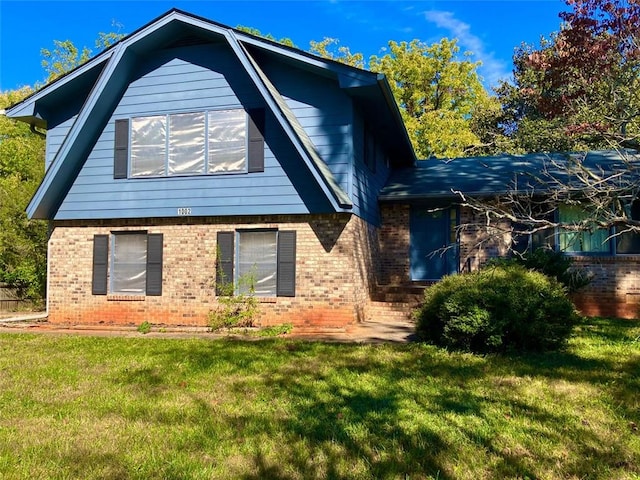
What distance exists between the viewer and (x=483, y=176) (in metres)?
14.7

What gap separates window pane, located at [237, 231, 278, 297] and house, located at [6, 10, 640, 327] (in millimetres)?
32

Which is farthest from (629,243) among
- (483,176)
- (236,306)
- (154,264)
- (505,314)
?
(154,264)

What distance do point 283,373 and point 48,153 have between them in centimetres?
950

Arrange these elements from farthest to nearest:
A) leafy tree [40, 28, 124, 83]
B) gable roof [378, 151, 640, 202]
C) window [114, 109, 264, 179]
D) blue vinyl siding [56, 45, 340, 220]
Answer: leafy tree [40, 28, 124, 83] < gable roof [378, 151, 640, 202] < window [114, 109, 264, 179] < blue vinyl siding [56, 45, 340, 220]

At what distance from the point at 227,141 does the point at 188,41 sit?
102 inches

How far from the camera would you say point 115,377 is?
6.53m

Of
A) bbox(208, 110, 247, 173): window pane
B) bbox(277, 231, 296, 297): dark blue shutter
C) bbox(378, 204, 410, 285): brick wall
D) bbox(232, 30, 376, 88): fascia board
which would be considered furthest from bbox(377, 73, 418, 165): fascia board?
bbox(277, 231, 296, 297): dark blue shutter

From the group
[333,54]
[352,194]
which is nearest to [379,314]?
[352,194]

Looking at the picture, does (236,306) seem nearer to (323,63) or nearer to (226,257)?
(226,257)

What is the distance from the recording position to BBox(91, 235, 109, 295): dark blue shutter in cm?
1212

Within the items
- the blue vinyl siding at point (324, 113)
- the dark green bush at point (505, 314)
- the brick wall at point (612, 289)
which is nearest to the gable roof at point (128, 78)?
the blue vinyl siding at point (324, 113)

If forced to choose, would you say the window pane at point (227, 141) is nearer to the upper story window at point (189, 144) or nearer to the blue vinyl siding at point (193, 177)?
the upper story window at point (189, 144)

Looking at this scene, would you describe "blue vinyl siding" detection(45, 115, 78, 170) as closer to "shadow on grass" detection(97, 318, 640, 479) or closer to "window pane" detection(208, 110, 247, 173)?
"window pane" detection(208, 110, 247, 173)

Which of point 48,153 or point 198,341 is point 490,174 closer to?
point 198,341
